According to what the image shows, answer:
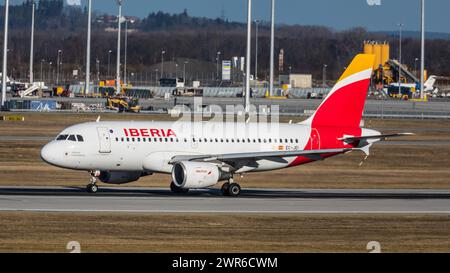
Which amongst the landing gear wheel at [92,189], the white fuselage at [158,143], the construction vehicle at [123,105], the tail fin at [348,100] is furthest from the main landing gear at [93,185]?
the construction vehicle at [123,105]

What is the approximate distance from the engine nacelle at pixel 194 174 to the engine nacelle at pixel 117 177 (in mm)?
2803

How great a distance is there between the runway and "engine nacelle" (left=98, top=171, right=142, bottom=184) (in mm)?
611

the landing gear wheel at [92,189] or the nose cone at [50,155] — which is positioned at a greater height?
the nose cone at [50,155]

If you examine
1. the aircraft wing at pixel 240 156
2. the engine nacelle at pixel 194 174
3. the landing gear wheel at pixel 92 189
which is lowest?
the landing gear wheel at pixel 92 189

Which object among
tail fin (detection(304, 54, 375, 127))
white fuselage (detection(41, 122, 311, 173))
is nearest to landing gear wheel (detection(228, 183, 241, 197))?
white fuselage (detection(41, 122, 311, 173))

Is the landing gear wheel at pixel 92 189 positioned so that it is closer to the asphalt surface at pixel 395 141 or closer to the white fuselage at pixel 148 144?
the white fuselage at pixel 148 144

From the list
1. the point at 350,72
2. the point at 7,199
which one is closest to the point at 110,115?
the point at 350,72

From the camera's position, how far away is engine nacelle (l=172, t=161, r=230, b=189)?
48.7 meters

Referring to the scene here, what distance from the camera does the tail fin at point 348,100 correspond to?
55.4 m

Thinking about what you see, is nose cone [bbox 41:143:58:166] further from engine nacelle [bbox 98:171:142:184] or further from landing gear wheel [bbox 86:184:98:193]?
engine nacelle [bbox 98:171:142:184]

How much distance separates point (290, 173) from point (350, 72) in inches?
478

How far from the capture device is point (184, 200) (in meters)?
47.9

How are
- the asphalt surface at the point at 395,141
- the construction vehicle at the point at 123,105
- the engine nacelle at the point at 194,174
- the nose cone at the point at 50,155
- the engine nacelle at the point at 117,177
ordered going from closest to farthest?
the engine nacelle at the point at 194,174, the nose cone at the point at 50,155, the engine nacelle at the point at 117,177, the asphalt surface at the point at 395,141, the construction vehicle at the point at 123,105

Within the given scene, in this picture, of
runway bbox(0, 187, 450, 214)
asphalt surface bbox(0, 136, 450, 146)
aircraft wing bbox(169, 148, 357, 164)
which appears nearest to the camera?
runway bbox(0, 187, 450, 214)
